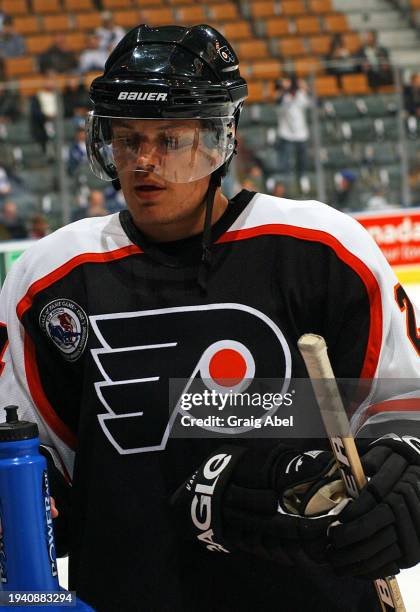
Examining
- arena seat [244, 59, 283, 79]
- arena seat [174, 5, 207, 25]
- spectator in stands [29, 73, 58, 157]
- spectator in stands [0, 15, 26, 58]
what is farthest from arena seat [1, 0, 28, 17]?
spectator in stands [29, 73, 58, 157]

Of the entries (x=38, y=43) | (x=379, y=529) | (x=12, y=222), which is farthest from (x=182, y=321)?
(x=38, y=43)

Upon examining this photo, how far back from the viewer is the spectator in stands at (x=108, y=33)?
9.16m

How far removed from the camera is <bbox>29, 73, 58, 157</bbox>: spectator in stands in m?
6.57

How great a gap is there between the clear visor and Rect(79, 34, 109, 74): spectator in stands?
292 inches

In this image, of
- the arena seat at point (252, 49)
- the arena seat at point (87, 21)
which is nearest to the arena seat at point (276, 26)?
the arena seat at point (252, 49)

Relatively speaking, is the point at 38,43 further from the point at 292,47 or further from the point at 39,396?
the point at 39,396

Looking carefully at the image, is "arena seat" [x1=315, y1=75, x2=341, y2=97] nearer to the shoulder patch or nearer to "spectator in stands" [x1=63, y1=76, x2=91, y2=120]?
"spectator in stands" [x1=63, y1=76, x2=91, y2=120]

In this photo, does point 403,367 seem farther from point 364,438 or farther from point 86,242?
point 86,242

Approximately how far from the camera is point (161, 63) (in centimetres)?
136

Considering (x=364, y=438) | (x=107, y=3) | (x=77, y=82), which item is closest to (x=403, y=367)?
(x=364, y=438)

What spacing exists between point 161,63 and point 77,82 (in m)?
5.40

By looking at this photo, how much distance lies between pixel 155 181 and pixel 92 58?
303 inches

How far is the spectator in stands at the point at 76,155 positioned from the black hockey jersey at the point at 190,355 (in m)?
5.22

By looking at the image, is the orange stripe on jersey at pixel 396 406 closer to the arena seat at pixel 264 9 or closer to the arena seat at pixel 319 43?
the arena seat at pixel 319 43
